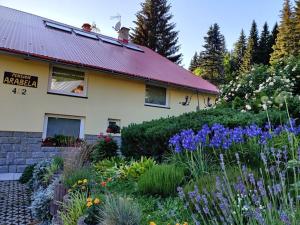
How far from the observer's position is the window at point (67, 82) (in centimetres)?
929

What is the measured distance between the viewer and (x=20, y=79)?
839cm

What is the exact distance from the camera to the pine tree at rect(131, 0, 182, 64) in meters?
28.4

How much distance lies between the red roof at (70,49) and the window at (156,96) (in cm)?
64

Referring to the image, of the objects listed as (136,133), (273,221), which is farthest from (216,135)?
(136,133)

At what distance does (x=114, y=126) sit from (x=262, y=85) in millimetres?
6016

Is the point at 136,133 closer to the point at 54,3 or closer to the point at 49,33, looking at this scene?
the point at 54,3

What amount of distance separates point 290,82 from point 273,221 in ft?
32.1

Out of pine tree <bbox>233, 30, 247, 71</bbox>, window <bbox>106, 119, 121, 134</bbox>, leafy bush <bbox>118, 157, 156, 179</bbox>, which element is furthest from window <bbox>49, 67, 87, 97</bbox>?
pine tree <bbox>233, 30, 247, 71</bbox>

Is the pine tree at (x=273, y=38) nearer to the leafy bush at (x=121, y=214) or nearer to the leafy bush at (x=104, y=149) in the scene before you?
the leafy bush at (x=104, y=149)

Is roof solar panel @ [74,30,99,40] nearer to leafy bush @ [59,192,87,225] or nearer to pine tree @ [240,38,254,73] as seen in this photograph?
leafy bush @ [59,192,87,225]

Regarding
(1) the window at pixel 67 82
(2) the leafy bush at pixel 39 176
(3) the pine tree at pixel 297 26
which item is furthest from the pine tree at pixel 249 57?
(2) the leafy bush at pixel 39 176

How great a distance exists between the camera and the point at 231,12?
10898 mm

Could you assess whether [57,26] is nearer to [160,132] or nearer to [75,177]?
[160,132]

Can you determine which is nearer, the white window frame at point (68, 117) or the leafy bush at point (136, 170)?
the leafy bush at point (136, 170)
